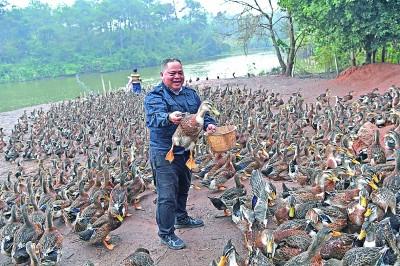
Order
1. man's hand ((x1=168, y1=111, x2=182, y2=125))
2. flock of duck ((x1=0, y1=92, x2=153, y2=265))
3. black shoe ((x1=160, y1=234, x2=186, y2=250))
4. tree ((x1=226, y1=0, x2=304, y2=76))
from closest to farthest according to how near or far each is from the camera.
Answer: man's hand ((x1=168, y1=111, x2=182, y2=125)) → black shoe ((x1=160, y1=234, x2=186, y2=250)) → flock of duck ((x1=0, y1=92, x2=153, y2=265)) → tree ((x1=226, y1=0, x2=304, y2=76))

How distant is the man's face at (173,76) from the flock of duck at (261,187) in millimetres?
1985

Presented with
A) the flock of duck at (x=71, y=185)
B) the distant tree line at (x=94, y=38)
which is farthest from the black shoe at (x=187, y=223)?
the distant tree line at (x=94, y=38)

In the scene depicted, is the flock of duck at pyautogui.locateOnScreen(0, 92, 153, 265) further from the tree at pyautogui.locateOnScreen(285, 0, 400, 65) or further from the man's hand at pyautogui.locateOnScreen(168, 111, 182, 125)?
the tree at pyautogui.locateOnScreen(285, 0, 400, 65)

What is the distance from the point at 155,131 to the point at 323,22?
16.2 m

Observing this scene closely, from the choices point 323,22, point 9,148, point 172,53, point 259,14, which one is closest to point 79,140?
point 9,148

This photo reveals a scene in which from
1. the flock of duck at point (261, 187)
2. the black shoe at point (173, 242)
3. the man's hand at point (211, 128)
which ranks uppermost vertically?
the man's hand at point (211, 128)

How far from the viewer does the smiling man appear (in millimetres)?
5441

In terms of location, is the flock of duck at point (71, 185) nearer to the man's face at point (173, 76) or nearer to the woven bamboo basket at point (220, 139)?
the woven bamboo basket at point (220, 139)

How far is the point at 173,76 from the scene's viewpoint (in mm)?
5469

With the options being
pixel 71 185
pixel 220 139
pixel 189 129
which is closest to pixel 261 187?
pixel 220 139

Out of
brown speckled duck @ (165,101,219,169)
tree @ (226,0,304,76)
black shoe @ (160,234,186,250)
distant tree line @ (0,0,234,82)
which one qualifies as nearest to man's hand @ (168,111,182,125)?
brown speckled duck @ (165,101,219,169)

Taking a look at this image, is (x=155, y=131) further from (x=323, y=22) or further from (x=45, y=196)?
(x=323, y=22)

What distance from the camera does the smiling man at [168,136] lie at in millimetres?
5441

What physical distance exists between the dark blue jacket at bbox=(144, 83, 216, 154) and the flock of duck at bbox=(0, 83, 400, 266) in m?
1.43
